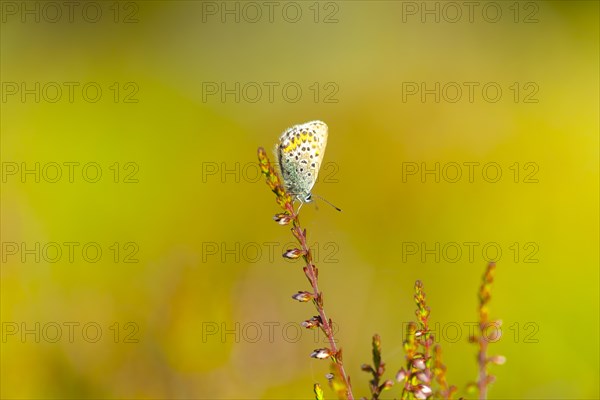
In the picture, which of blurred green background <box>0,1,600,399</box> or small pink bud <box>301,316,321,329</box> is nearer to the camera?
small pink bud <box>301,316,321,329</box>

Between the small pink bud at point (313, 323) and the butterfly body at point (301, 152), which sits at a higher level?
the butterfly body at point (301, 152)

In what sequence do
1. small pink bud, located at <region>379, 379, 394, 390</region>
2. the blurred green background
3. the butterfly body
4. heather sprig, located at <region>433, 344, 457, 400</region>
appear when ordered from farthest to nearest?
1. the blurred green background
2. the butterfly body
3. heather sprig, located at <region>433, 344, 457, 400</region>
4. small pink bud, located at <region>379, 379, 394, 390</region>

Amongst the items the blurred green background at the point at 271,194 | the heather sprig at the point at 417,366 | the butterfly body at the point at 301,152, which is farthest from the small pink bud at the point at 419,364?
the blurred green background at the point at 271,194

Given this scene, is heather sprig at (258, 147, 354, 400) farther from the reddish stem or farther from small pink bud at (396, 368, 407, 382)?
the reddish stem

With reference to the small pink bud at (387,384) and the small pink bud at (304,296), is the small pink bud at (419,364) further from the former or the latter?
the small pink bud at (304,296)

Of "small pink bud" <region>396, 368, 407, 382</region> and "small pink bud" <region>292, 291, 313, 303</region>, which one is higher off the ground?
"small pink bud" <region>292, 291, 313, 303</region>

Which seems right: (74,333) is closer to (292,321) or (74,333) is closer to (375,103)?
(292,321)

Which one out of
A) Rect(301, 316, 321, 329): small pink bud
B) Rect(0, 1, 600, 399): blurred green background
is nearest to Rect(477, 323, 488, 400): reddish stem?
Rect(301, 316, 321, 329): small pink bud

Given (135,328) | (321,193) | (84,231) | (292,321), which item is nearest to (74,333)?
(135,328)

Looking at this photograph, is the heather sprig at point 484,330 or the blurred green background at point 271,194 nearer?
the heather sprig at point 484,330
